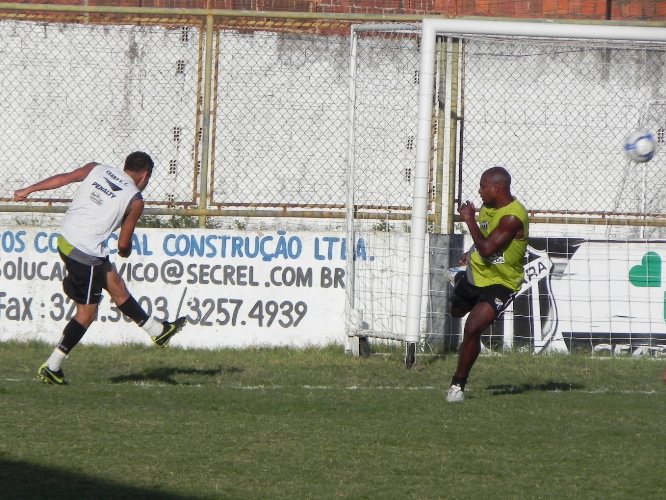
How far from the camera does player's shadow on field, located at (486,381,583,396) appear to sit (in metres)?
10.3

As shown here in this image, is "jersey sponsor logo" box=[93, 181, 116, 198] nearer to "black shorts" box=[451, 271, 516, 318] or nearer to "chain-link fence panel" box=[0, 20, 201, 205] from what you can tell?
"black shorts" box=[451, 271, 516, 318]

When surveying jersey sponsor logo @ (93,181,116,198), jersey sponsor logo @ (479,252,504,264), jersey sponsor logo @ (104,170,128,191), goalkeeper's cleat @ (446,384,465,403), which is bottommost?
goalkeeper's cleat @ (446,384,465,403)

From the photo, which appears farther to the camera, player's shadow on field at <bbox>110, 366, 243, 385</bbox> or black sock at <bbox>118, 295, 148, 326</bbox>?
player's shadow on field at <bbox>110, 366, 243, 385</bbox>

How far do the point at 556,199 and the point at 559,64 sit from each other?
66.5 inches

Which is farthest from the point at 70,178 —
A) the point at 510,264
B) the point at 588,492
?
the point at 588,492

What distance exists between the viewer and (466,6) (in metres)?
20.4

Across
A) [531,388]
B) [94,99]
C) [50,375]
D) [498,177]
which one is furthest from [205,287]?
[94,99]

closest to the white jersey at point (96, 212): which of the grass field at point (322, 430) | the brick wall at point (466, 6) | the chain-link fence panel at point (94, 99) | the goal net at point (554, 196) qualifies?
the grass field at point (322, 430)

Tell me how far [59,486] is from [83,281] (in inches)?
147

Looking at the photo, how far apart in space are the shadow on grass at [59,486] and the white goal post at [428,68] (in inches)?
224

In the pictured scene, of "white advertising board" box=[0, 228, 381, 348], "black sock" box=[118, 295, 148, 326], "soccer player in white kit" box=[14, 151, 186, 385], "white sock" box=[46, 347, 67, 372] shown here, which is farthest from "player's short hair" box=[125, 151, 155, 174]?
"white advertising board" box=[0, 228, 381, 348]

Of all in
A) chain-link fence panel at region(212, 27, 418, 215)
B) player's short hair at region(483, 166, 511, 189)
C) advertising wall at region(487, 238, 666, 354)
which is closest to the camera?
player's short hair at region(483, 166, 511, 189)

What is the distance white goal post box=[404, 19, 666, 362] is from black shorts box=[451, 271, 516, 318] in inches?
74.2

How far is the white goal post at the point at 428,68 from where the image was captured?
1189 cm
